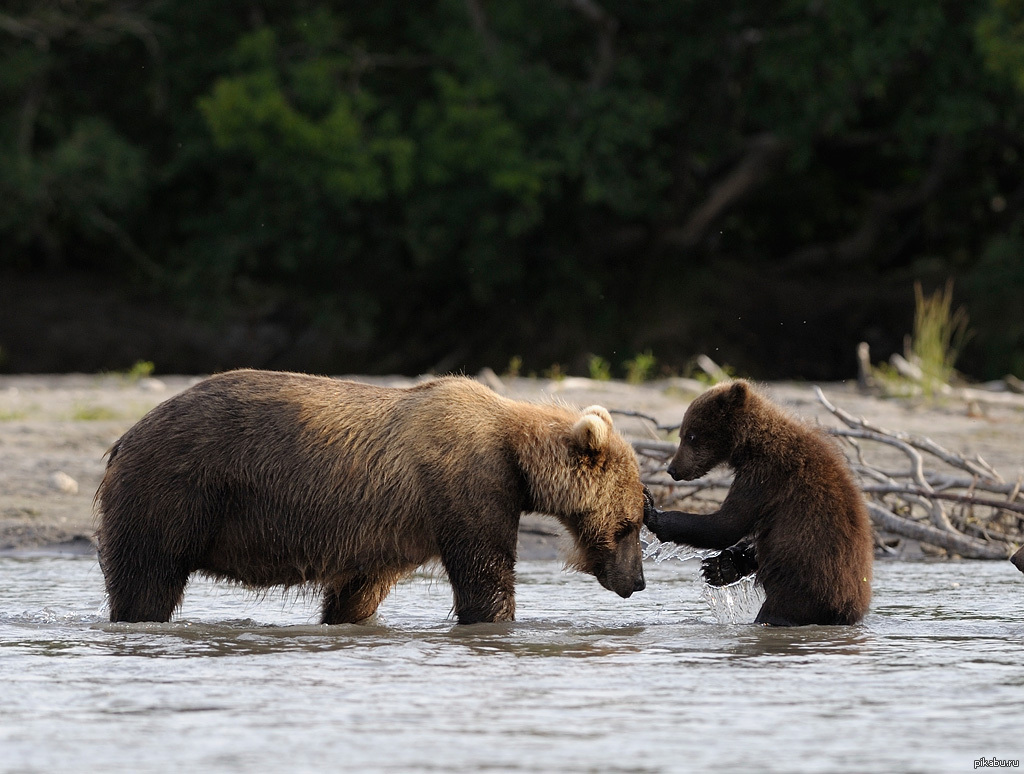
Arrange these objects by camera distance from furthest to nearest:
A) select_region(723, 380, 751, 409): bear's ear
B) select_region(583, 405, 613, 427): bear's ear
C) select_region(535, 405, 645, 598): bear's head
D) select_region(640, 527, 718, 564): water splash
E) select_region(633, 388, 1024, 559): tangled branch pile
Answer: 1. select_region(633, 388, 1024, 559): tangled branch pile
2. select_region(640, 527, 718, 564): water splash
3. select_region(723, 380, 751, 409): bear's ear
4. select_region(583, 405, 613, 427): bear's ear
5. select_region(535, 405, 645, 598): bear's head

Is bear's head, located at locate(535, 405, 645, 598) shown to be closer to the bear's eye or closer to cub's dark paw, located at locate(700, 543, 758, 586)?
the bear's eye

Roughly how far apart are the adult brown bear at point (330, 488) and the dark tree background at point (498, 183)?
14008mm

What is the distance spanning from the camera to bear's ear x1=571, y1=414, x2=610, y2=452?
656 centimetres

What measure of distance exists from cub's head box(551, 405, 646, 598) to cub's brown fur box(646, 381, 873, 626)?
184 mm

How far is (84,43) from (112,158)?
269 centimetres

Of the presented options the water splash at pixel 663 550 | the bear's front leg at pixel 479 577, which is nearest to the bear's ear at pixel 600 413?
the bear's front leg at pixel 479 577

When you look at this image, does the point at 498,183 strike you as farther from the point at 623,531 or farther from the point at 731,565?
the point at 623,531

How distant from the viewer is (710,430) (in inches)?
276

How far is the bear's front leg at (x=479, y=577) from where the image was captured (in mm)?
6508

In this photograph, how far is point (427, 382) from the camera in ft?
22.6

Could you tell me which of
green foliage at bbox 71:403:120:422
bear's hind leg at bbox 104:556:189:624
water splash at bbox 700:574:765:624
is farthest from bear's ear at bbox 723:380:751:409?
green foliage at bbox 71:403:120:422

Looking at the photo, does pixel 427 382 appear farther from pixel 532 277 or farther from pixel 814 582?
pixel 532 277

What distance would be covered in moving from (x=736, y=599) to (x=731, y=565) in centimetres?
20

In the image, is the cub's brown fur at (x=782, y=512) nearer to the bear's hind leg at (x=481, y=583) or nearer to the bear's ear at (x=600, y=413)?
the bear's ear at (x=600, y=413)
